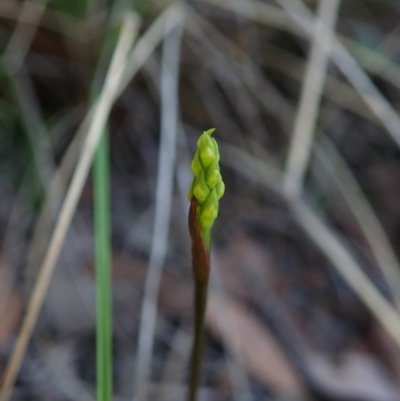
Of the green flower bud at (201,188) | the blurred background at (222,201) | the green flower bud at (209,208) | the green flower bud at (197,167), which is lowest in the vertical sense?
the green flower bud at (209,208)

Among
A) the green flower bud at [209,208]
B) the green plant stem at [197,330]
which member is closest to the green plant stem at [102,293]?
the green plant stem at [197,330]

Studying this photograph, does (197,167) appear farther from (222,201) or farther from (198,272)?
(222,201)

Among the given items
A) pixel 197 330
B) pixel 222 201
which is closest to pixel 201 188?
pixel 197 330

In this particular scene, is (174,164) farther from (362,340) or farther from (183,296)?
(362,340)

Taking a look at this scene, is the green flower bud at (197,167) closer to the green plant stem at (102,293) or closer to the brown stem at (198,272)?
the brown stem at (198,272)

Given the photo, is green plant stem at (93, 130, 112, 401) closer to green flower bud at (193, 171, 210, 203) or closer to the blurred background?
the blurred background

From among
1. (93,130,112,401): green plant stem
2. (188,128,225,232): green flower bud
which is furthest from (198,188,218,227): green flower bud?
(93,130,112,401): green plant stem
